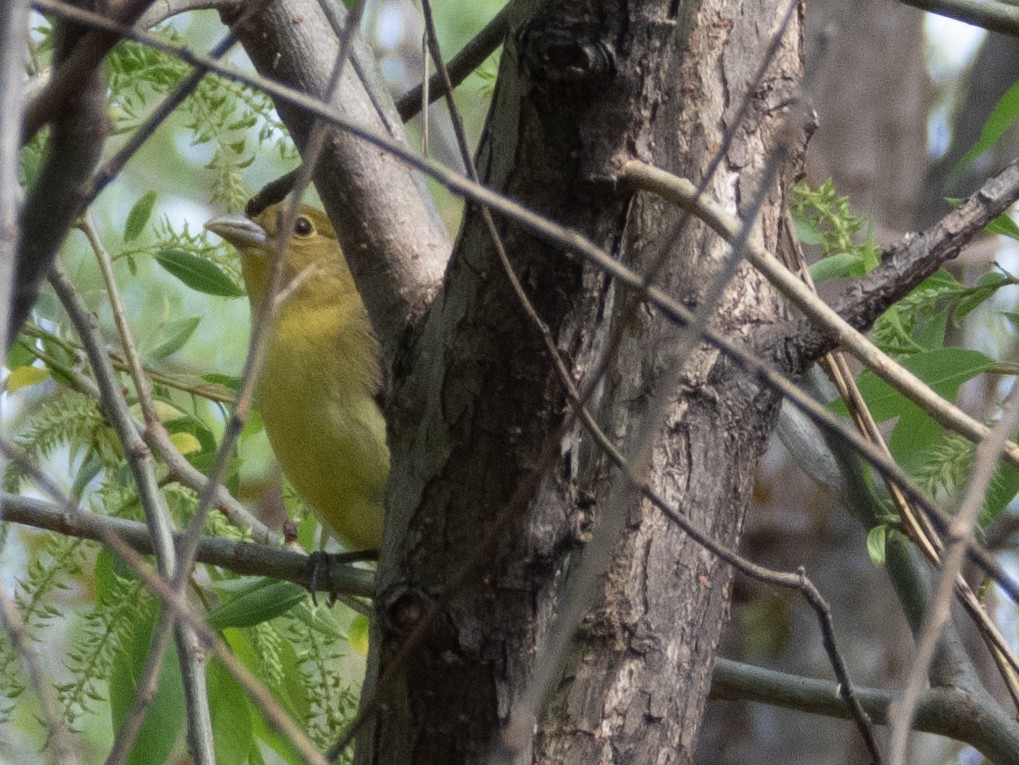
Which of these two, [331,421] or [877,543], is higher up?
[331,421]

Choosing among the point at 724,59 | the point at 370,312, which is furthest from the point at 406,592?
the point at 724,59

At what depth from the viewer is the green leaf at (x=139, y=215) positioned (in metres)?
3.15

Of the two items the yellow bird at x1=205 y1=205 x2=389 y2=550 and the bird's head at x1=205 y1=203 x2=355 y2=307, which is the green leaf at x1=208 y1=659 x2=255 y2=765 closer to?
the yellow bird at x1=205 y1=205 x2=389 y2=550

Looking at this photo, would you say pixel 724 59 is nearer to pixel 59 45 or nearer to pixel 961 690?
pixel 961 690

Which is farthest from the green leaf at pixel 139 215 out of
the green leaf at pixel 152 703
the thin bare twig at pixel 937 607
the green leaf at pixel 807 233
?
the thin bare twig at pixel 937 607

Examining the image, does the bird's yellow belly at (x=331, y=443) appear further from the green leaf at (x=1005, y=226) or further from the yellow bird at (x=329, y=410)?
the green leaf at (x=1005, y=226)

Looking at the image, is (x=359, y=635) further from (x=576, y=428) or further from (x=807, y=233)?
(x=576, y=428)

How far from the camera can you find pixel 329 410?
369 centimetres

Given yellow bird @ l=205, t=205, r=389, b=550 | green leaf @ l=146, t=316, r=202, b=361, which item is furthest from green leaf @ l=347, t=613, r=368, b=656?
green leaf @ l=146, t=316, r=202, b=361

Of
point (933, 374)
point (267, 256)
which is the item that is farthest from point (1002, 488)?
point (267, 256)

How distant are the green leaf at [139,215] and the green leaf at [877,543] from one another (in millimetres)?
1828

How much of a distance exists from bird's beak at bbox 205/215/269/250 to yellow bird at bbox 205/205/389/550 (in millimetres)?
60

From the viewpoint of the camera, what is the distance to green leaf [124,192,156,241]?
3146 millimetres

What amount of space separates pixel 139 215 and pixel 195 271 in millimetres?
187
